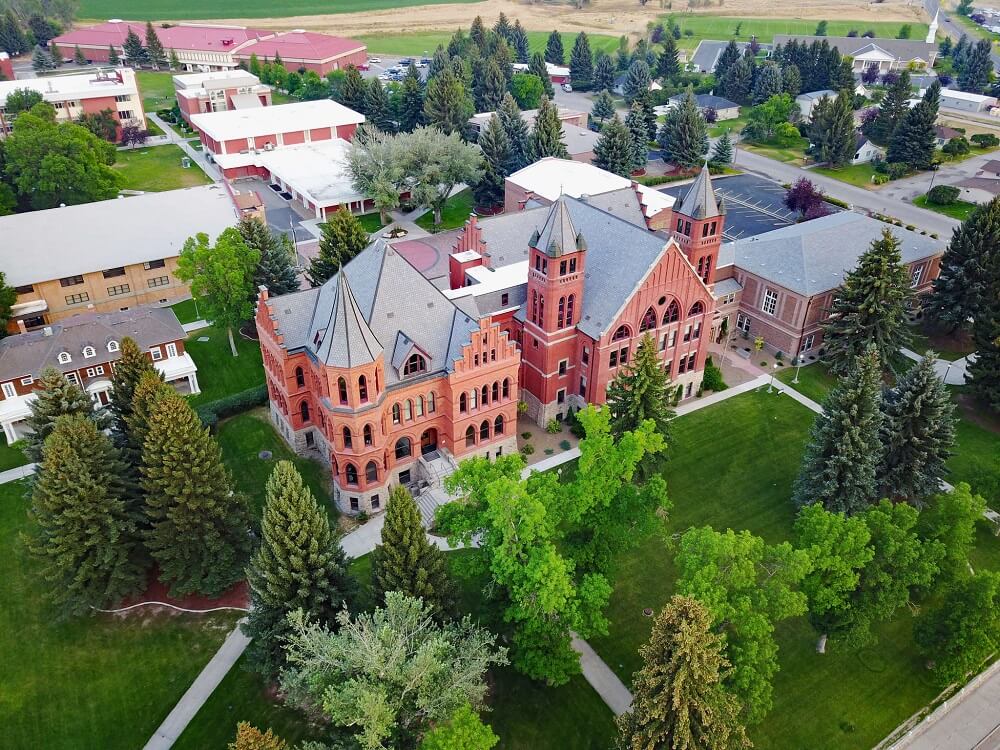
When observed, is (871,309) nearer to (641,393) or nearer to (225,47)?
(641,393)

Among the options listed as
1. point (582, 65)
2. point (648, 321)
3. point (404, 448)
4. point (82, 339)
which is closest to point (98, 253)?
point (82, 339)

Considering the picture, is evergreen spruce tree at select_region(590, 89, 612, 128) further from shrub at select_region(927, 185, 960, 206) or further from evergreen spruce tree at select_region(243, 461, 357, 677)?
evergreen spruce tree at select_region(243, 461, 357, 677)

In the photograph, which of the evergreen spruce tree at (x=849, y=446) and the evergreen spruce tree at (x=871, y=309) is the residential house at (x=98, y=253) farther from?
the evergreen spruce tree at (x=871, y=309)

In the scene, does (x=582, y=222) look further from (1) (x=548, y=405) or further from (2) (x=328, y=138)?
(2) (x=328, y=138)

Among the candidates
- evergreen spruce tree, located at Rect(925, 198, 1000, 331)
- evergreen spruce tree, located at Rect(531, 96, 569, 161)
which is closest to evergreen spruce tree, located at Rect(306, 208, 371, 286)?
evergreen spruce tree, located at Rect(531, 96, 569, 161)

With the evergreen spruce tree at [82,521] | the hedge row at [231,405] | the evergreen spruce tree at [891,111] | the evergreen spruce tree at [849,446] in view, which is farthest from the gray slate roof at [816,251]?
the evergreen spruce tree at [82,521]

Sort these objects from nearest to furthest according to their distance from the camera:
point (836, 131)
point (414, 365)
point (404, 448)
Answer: point (414, 365), point (404, 448), point (836, 131)

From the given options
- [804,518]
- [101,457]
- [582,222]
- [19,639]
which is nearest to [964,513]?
[804,518]
